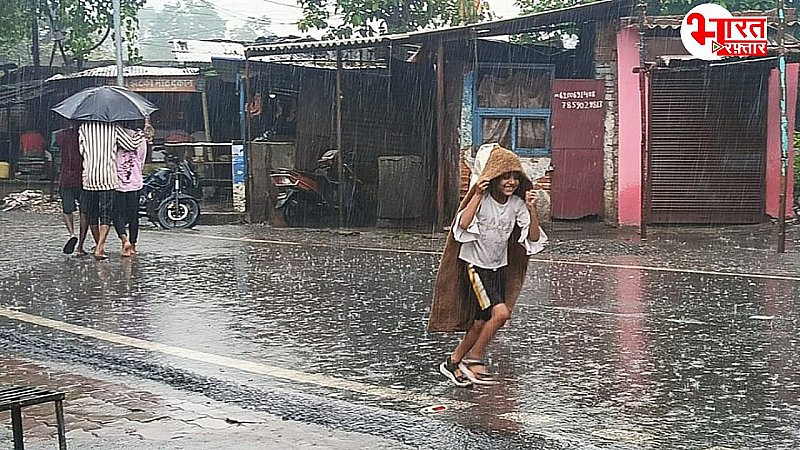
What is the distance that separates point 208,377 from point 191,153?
1546cm

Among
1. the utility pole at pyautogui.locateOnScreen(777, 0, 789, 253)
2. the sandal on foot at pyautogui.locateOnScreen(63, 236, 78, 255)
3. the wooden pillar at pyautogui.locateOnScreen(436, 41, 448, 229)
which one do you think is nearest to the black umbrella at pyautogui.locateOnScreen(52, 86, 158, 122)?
the sandal on foot at pyautogui.locateOnScreen(63, 236, 78, 255)

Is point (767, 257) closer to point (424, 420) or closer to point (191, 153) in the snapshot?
point (424, 420)

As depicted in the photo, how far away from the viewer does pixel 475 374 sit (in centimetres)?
627

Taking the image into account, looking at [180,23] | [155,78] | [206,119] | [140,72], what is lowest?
[206,119]

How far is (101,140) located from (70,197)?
1036mm

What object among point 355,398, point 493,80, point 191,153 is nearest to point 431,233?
point 493,80

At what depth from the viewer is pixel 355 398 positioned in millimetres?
5973

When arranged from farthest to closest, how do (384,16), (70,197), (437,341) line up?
(384,16), (70,197), (437,341)

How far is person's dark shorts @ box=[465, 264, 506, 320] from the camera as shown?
619 centimetres

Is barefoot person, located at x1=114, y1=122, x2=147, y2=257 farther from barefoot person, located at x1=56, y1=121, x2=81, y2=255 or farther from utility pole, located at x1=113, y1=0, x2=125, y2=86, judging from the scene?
utility pole, located at x1=113, y1=0, x2=125, y2=86

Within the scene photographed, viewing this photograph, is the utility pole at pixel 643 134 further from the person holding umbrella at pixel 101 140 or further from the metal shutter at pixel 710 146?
the person holding umbrella at pixel 101 140

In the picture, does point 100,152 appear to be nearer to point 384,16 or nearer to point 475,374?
point 475,374

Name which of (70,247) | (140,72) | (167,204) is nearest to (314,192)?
(167,204)

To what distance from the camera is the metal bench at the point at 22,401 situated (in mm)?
4434
